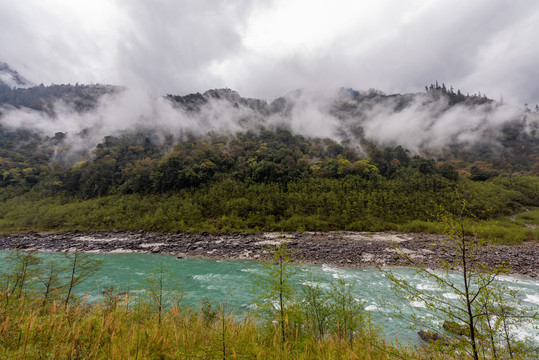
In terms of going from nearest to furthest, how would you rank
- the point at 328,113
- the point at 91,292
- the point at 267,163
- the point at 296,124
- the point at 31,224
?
the point at 91,292
the point at 31,224
the point at 267,163
the point at 296,124
the point at 328,113

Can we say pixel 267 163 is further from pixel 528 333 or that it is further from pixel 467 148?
pixel 467 148

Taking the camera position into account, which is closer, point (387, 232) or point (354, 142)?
point (387, 232)

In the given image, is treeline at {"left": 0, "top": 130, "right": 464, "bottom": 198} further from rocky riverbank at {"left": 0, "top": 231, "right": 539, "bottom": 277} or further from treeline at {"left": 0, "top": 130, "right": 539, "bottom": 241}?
rocky riverbank at {"left": 0, "top": 231, "right": 539, "bottom": 277}

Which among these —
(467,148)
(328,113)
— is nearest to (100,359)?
(467,148)

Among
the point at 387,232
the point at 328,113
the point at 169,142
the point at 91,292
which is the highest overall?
the point at 328,113

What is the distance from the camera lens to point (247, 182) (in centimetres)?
4941

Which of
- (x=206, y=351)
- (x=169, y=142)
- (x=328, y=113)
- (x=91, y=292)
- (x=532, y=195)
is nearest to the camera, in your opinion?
(x=206, y=351)

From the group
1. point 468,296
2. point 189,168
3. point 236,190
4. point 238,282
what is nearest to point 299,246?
point 238,282

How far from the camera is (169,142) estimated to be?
3118 inches

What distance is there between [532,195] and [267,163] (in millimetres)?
59615

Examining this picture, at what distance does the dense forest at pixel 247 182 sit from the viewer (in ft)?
122

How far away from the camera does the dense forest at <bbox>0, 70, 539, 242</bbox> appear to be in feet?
122

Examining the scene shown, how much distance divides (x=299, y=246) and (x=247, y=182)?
26658 millimetres

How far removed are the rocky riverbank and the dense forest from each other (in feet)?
11.9
